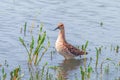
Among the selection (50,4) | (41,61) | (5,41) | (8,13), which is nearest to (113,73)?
(41,61)

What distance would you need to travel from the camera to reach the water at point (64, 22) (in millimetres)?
13406

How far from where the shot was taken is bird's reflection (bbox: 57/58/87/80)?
12125 millimetres

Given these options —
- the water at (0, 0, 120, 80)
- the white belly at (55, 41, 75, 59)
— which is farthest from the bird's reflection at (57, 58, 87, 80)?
the white belly at (55, 41, 75, 59)

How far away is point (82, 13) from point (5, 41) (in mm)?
4919

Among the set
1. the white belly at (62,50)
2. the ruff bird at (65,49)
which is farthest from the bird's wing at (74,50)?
the white belly at (62,50)

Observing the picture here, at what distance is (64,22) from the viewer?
1709cm

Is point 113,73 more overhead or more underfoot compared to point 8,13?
more underfoot

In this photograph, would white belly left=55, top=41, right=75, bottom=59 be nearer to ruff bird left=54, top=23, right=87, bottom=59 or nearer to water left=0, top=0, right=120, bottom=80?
ruff bird left=54, top=23, right=87, bottom=59

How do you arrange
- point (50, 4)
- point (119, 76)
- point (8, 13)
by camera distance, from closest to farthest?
point (119, 76) → point (8, 13) → point (50, 4)

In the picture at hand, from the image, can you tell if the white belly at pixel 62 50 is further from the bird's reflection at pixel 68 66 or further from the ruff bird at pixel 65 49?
the bird's reflection at pixel 68 66

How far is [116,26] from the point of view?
16844 millimetres

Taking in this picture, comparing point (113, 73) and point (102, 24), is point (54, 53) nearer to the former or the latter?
point (113, 73)

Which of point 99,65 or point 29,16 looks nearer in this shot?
point 99,65

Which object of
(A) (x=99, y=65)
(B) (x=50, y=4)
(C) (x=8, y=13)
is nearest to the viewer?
(A) (x=99, y=65)
